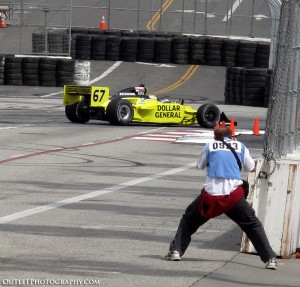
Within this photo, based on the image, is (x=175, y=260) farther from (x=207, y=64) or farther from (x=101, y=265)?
(x=207, y=64)

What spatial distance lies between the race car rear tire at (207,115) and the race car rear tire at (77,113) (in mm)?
2857

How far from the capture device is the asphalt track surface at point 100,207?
10.2m

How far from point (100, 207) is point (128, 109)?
1336cm

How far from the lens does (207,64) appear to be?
44.8m

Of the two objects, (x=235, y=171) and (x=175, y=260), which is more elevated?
(x=235, y=171)

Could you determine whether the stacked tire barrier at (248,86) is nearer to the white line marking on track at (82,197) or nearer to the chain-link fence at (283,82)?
the white line marking on track at (82,197)

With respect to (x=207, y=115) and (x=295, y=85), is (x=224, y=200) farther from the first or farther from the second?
(x=207, y=115)

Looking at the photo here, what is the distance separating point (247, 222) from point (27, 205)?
4.31m

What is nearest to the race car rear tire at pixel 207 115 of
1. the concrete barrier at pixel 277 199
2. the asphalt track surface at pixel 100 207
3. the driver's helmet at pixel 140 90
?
the asphalt track surface at pixel 100 207

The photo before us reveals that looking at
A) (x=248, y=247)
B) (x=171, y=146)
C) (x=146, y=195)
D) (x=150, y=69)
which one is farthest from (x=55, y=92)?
(x=248, y=247)

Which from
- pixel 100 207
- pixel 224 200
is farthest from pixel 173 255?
pixel 100 207

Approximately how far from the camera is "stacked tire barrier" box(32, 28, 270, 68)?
142ft

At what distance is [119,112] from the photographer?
90.3ft

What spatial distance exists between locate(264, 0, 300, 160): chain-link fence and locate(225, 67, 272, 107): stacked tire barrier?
23.4 metres
